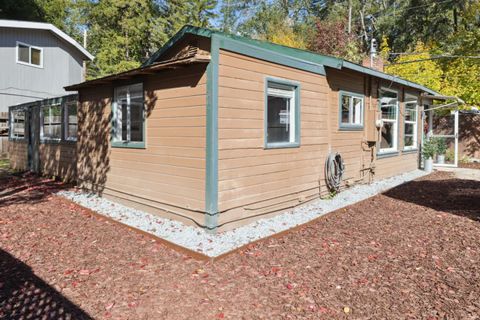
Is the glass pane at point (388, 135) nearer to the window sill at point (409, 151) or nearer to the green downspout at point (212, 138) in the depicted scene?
the window sill at point (409, 151)

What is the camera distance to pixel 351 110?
28.6 feet

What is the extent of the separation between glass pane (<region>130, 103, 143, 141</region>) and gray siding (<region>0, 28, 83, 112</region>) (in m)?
12.8

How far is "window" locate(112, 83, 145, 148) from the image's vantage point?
6.67 m

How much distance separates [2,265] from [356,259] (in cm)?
425

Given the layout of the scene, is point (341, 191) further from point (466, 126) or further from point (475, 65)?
point (475, 65)

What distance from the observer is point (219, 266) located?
4.23 metres

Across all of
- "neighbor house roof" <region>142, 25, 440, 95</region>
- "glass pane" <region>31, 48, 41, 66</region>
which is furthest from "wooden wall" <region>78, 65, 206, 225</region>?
"glass pane" <region>31, 48, 41, 66</region>

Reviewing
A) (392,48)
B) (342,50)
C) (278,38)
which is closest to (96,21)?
(278,38)

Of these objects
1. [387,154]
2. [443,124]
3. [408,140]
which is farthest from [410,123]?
[443,124]

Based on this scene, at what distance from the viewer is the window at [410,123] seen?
37.6ft

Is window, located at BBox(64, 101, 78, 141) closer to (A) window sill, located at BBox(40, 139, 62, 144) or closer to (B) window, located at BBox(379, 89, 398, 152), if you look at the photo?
(A) window sill, located at BBox(40, 139, 62, 144)

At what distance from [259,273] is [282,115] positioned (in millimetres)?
3344

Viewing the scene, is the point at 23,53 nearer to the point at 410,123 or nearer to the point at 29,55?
the point at 29,55

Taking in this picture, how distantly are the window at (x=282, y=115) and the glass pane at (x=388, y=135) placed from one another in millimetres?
4805
